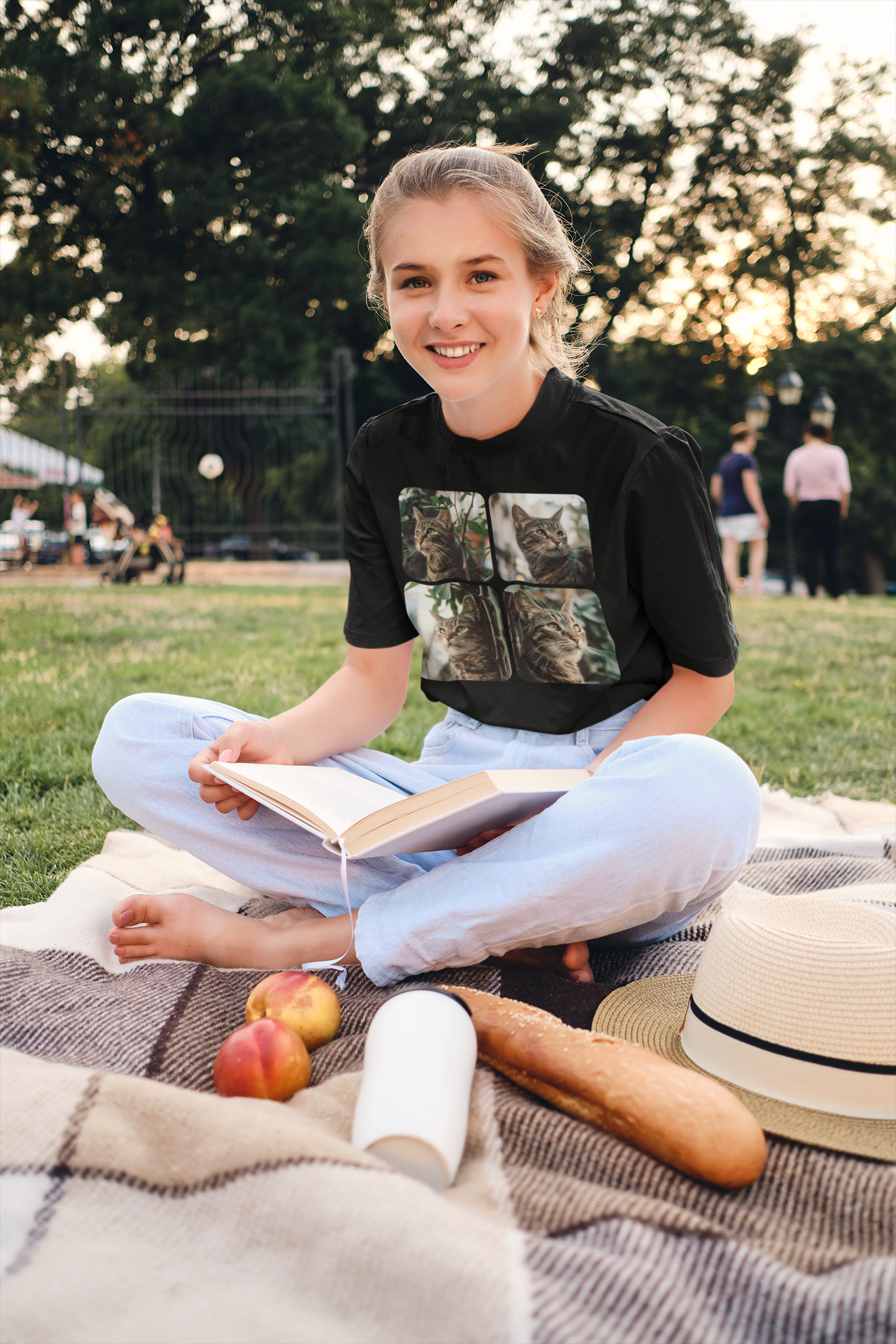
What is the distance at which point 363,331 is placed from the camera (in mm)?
20281

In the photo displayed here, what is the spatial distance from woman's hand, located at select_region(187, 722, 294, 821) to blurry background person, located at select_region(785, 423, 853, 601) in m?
9.50

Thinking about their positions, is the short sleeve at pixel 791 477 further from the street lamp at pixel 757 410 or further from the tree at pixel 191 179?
→ the tree at pixel 191 179

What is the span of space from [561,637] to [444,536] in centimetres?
31

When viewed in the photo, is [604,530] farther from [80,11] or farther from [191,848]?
[80,11]

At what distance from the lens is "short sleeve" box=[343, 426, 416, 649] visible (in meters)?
2.06

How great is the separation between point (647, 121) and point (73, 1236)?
24.3m

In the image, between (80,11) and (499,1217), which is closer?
(499,1217)

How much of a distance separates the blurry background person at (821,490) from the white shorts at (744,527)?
544 millimetres

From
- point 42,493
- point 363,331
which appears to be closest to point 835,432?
point 363,331

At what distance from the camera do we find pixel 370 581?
2.08m

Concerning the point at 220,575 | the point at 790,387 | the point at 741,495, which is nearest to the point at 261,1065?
the point at 741,495

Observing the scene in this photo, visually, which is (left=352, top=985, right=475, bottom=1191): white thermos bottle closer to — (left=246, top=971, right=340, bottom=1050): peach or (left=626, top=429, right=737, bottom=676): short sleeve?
(left=246, top=971, right=340, bottom=1050): peach

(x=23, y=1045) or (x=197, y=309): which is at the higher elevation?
(x=197, y=309)

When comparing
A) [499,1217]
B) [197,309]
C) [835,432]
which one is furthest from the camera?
[835,432]
